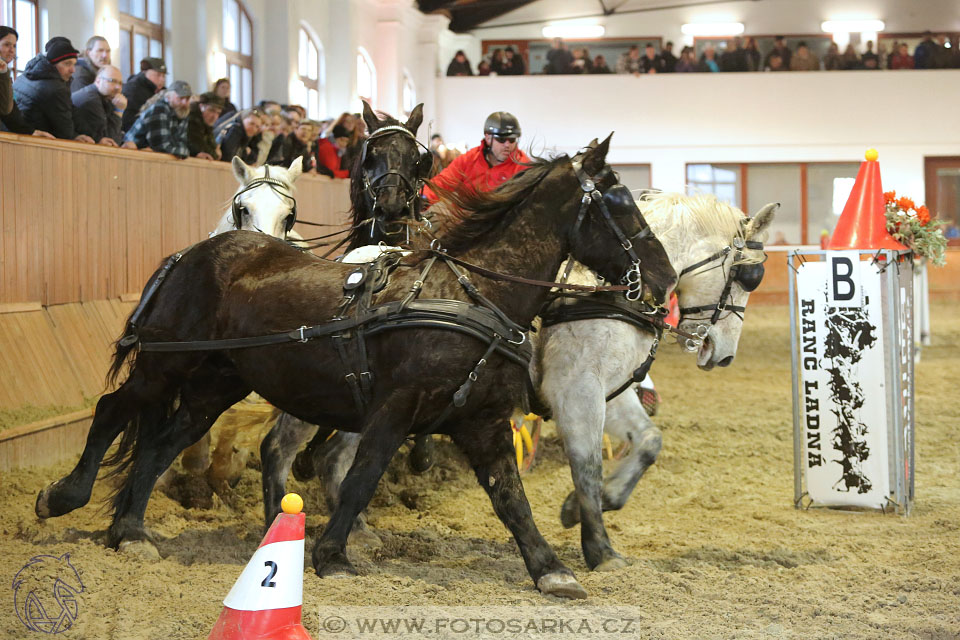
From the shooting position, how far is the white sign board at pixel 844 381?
19.1 ft

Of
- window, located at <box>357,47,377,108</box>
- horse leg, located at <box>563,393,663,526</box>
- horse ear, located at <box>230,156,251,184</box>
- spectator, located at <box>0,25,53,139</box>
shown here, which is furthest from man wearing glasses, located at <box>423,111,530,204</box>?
window, located at <box>357,47,377,108</box>

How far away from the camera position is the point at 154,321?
4.62m

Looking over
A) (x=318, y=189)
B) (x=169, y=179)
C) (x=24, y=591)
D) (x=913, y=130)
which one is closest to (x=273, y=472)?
(x=24, y=591)

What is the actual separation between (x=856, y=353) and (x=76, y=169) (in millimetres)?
5268

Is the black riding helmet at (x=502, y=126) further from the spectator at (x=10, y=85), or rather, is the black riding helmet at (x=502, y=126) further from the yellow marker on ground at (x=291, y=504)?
the spectator at (x=10, y=85)

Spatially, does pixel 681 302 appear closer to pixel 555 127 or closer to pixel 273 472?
pixel 273 472

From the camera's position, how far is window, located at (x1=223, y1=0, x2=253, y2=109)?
15.1 m

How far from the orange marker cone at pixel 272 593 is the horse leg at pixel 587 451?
5.95 ft

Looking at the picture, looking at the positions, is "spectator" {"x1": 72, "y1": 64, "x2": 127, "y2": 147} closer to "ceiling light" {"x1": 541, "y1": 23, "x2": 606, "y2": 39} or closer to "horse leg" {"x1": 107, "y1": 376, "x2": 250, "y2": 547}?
"horse leg" {"x1": 107, "y1": 376, "x2": 250, "y2": 547}

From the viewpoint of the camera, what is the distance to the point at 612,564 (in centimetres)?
457

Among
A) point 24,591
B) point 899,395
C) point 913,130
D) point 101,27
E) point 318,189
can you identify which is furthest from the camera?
point 913,130

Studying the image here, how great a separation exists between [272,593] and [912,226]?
8.64 metres

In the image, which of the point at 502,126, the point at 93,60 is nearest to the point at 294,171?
the point at 502,126

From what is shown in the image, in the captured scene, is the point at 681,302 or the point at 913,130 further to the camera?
the point at 913,130
